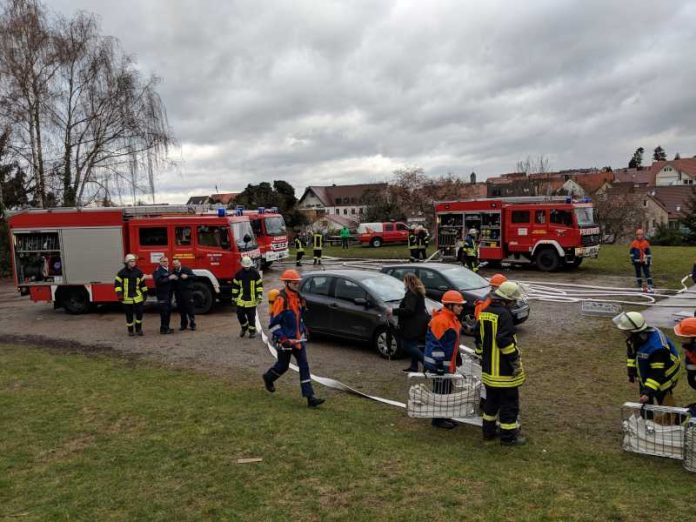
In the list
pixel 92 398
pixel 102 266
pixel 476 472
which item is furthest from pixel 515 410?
pixel 102 266

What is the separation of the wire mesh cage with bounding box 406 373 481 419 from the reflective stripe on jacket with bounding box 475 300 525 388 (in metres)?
0.49

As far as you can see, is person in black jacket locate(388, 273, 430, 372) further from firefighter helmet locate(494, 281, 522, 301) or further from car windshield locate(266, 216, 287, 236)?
car windshield locate(266, 216, 287, 236)

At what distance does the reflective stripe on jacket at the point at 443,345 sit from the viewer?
240 inches

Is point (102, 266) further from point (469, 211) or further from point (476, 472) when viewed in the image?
point (469, 211)

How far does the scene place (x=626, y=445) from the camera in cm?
510

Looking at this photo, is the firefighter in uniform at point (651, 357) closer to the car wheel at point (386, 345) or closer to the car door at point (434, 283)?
the car wheel at point (386, 345)

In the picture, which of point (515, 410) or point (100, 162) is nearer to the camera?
point (515, 410)

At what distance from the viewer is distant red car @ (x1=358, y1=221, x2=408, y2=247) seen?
36.2m

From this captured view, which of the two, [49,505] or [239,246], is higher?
[239,246]

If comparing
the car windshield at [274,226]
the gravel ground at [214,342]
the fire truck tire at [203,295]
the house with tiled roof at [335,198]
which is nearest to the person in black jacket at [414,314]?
the gravel ground at [214,342]

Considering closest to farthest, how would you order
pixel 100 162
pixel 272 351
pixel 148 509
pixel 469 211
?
pixel 148 509 < pixel 272 351 < pixel 469 211 < pixel 100 162

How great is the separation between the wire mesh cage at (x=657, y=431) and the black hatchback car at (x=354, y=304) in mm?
4455

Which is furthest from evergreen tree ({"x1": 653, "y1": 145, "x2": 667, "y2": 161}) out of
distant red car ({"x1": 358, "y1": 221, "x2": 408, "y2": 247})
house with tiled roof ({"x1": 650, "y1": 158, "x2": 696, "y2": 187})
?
distant red car ({"x1": 358, "y1": 221, "x2": 408, "y2": 247})

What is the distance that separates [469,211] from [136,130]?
52.1ft
